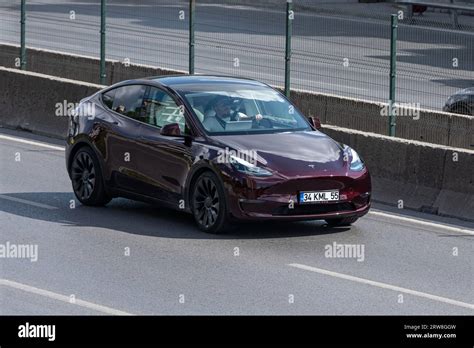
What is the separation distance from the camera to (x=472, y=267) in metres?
13.9

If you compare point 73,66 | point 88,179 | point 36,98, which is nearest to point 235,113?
point 88,179

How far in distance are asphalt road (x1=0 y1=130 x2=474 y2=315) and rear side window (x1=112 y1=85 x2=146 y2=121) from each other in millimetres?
1101

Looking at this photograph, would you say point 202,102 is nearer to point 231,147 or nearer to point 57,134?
point 231,147

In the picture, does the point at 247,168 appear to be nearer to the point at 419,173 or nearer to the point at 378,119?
the point at 419,173

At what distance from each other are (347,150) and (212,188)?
1589 millimetres

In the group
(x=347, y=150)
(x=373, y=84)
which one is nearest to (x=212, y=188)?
(x=347, y=150)

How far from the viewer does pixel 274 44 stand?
26.8 metres

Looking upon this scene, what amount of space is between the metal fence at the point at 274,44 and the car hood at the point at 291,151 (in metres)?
3.73

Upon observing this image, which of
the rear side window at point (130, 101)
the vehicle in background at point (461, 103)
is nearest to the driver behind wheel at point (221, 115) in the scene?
the rear side window at point (130, 101)

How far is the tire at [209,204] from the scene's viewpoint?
15.0 metres

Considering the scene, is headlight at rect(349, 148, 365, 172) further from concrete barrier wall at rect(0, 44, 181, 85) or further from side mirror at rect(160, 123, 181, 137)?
concrete barrier wall at rect(0, 44, 181, 85)

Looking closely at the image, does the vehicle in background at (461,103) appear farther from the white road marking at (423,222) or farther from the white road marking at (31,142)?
the white road marking at (31,142)

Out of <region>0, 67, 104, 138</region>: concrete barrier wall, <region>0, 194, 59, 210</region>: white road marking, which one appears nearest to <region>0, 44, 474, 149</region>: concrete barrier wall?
<region>0, 67, 104, 138</region>: concrete barrier wall

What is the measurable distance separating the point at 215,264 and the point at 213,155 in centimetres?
180
